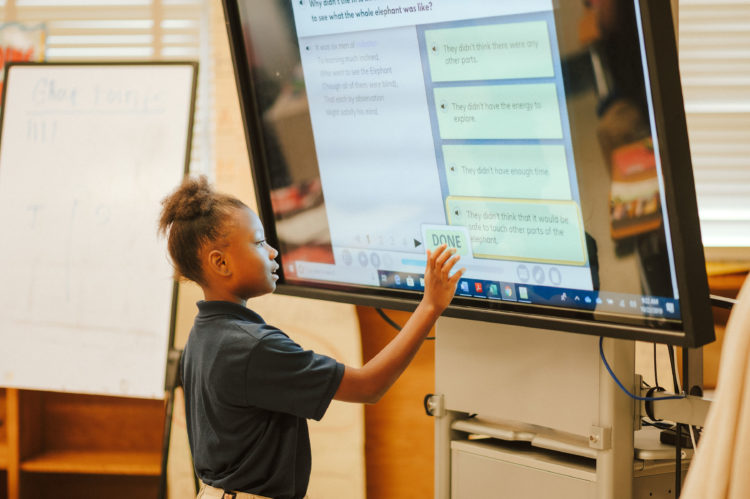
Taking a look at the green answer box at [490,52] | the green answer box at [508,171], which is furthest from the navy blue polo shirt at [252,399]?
the green answer box at [490,52]

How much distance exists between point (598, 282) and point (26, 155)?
1882mm

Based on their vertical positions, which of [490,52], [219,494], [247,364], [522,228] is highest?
[490,52]

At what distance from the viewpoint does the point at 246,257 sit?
1433mm

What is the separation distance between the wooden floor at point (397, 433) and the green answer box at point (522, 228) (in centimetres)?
96

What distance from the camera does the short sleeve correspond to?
4.31 feet

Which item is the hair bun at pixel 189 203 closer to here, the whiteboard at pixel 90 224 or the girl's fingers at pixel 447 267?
the girl's fingers at pixel 447 267

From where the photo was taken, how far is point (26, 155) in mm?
2471

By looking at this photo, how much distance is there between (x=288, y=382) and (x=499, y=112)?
1.97 feet

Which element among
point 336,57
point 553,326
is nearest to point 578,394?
point 553,326

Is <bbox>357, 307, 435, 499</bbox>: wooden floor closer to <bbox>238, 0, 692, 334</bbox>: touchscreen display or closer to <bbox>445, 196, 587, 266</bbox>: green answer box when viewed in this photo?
<bbox>238, 0, 692, 334</bbox>: touchscreen display

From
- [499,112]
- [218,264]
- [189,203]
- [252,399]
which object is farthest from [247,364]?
[499,112]

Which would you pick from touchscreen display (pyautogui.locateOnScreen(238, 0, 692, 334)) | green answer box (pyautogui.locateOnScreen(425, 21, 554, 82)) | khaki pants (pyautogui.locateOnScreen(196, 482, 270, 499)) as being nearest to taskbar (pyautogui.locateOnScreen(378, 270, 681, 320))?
touchscreen display (pyautogui.locateOnScreen(238, 0, 692, 334))

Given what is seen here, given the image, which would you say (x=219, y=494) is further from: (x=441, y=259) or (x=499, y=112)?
(x=499, y=112)

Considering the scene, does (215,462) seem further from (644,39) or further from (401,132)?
(644,39)
